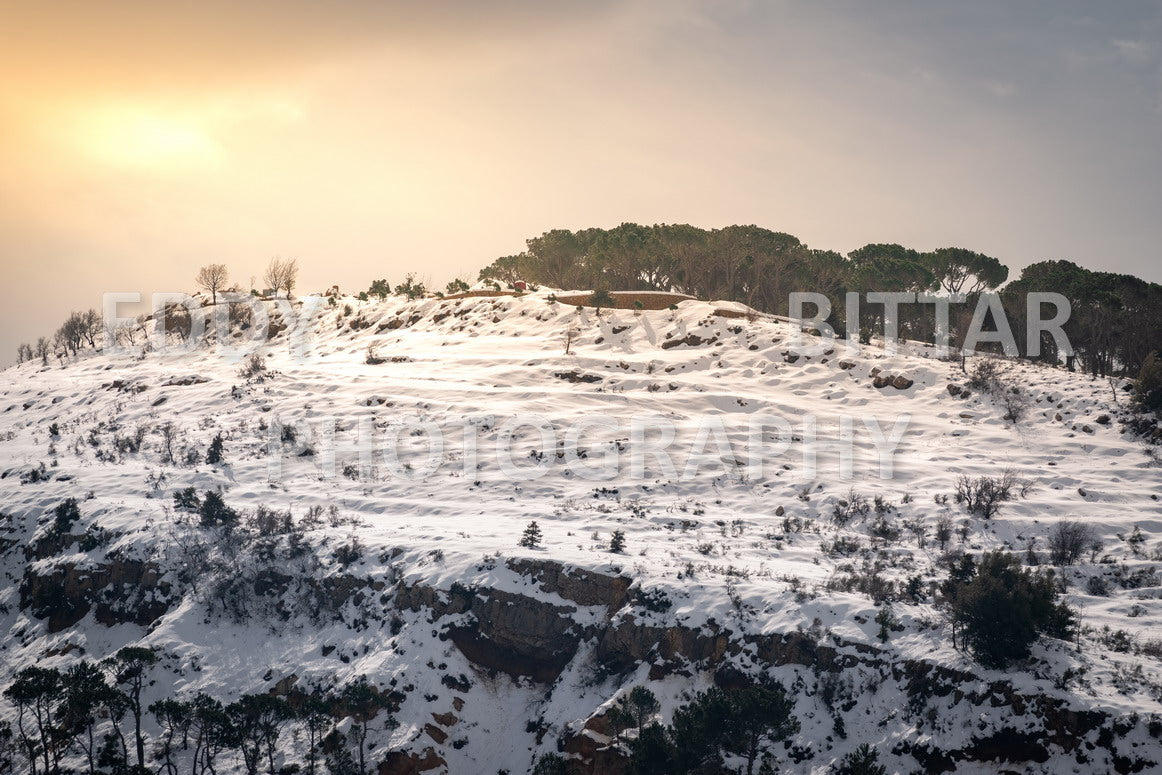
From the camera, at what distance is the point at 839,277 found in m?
74.6

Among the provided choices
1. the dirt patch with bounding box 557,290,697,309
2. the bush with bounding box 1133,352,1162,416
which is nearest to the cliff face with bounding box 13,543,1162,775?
the bush with bounding box 1133,352,1162,416

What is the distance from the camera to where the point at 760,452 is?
145 ft

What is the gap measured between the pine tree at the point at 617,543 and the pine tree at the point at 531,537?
3317mm

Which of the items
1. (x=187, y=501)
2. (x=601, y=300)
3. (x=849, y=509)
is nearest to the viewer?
(x=849, y=509)

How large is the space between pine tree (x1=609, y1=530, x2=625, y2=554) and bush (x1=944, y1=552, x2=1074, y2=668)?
43.1 feet

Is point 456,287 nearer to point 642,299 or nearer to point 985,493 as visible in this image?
point 642,299

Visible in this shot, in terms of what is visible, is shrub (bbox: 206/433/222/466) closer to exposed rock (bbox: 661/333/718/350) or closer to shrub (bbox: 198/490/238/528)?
shrub (bbox: 198/490/238/528)

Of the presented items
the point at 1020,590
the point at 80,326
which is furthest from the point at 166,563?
the point at 80,326

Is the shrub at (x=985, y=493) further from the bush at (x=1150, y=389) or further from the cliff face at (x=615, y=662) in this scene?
the cliff face at (x=615, y=662)

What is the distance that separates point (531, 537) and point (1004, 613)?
18.5 meters

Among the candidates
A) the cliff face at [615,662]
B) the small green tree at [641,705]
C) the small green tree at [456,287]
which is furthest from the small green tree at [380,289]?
the small green tree at [641,705]

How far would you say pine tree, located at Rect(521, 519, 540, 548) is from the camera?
1314 inches

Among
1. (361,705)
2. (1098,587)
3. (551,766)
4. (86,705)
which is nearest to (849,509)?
(1098,587)

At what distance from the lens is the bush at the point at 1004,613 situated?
24109mm
